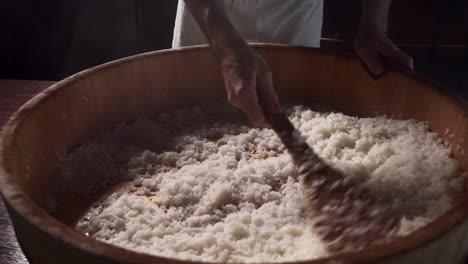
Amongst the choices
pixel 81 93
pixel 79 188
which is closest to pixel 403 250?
pixel 79 188

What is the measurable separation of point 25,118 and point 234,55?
346 millimetres

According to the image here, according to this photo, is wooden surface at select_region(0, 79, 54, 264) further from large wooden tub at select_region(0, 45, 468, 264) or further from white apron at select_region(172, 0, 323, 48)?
white apron at select_region(172, 0, 323, 48)

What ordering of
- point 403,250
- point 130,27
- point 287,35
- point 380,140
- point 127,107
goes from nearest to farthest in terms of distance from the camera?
point 403,250, point 380,140, point 127,107, point 287,35, point 130,27

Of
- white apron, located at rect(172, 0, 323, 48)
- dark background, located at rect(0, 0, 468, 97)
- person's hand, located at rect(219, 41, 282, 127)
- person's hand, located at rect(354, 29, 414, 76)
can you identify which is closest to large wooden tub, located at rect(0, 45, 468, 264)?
person's hand, located at rect(354, 29, 414, 76)

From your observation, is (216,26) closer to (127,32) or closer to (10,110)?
(10,110)

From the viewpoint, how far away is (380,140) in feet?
3.29

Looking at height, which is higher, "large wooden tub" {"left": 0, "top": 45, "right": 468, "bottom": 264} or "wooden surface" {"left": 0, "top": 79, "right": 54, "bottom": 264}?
"large wooden tub" {"left": 0, "top": 45, "right": 468, "bottom": 264}

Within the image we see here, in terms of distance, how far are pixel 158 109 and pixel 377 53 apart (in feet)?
1.54

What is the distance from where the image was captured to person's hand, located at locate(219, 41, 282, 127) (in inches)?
32.3

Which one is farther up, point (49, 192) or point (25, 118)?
point (25, 118)

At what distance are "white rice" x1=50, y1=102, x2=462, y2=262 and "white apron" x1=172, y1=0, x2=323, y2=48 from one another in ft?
0.83

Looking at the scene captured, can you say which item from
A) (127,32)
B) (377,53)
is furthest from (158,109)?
(127,32)

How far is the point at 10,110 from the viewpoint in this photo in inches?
44.8

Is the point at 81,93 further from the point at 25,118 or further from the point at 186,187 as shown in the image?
the point at 186,187
